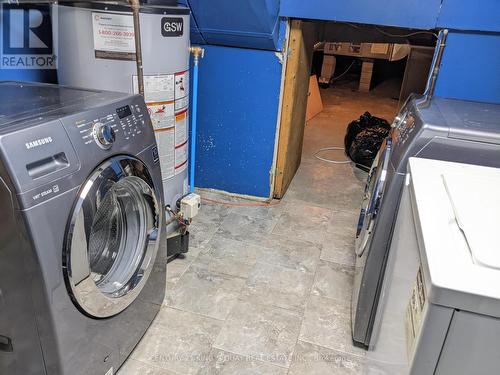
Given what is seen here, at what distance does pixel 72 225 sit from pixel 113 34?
1.00m

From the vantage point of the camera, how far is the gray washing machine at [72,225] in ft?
3.43

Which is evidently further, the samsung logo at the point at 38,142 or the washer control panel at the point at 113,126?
the washer control panel at the point at 113,126

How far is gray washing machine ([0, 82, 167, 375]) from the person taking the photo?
3.43 ft

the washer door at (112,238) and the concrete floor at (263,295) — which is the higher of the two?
the washer door at (112,238)

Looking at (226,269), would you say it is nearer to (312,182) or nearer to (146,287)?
(146,287)

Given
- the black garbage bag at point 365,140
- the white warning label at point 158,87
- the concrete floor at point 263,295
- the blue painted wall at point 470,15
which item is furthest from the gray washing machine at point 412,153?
the black garbage bag at point 365,140

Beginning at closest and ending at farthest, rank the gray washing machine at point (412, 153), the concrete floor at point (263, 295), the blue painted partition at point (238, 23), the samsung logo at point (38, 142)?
the samsung logo at point (38, 142)
the gray washing machine at point (412, 153)
the concrete floor at point (263, 295)
the blue painted partition at point (238, 23)

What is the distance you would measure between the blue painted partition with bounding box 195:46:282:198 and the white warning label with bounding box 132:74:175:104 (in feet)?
2.64

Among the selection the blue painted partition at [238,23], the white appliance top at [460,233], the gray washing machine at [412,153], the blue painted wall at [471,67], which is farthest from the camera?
the blue painted partition at [238,23]

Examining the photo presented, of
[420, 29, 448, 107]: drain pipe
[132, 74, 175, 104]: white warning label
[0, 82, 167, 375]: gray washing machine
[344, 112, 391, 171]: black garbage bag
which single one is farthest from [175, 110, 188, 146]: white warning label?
[344, 112, 391, 171]: black garbage bag

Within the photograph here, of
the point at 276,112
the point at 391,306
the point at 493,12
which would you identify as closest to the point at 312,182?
the point at 276,112

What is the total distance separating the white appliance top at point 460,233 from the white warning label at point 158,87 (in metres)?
1.27

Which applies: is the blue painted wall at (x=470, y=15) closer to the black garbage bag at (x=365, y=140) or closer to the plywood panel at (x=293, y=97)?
the plywood panel at (x=293, y=97)

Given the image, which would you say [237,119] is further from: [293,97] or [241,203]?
[241,203]
